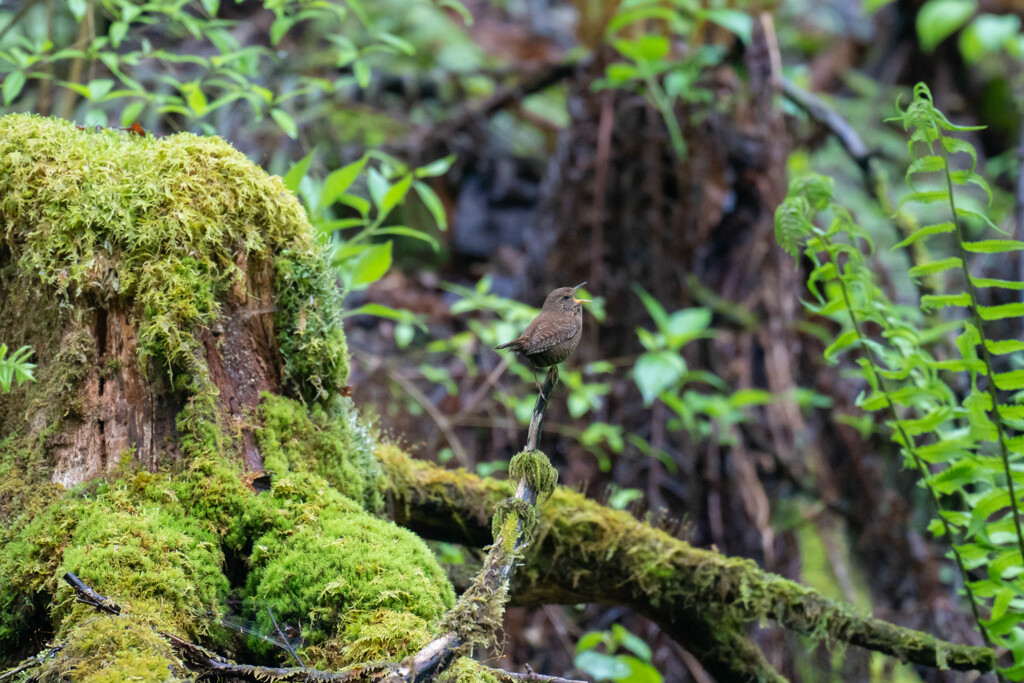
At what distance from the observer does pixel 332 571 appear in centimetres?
177

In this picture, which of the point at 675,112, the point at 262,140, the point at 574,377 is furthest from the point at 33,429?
the point at 262,140

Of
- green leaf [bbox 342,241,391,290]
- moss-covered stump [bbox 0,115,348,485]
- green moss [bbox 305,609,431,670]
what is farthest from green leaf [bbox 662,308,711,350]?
green moss [bbox 305,609,431,670]

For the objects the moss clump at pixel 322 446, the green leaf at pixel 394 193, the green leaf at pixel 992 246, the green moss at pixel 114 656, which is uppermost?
the green leaf at pixel 992 246

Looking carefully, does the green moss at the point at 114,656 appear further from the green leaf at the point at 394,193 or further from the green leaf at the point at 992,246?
the green leaf at the point at 992,246

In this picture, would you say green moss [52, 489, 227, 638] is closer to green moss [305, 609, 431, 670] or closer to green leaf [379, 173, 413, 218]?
green moss [305, 609, 431, 670]

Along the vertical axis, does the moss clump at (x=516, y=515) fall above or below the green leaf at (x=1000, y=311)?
below

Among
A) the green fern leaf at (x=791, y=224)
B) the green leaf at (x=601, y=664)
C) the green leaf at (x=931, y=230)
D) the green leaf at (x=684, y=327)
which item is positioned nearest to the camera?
the green leaf at (x=931, y=230)

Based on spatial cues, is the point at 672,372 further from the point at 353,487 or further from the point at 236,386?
the point at 236,386

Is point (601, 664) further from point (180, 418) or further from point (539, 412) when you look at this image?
point (180, 418)

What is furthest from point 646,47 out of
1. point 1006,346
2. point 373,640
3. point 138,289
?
point 373,640

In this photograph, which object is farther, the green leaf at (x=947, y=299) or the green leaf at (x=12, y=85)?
the green leaf at (x=12, y=85)

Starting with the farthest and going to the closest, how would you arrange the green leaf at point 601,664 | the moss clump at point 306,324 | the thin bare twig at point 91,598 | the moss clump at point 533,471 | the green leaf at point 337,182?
the green leaf at point 601,664 < the green leaf at point 337,182 < the moss clump at point 306,324 < the moss clump at point 533,471 < the thin bare twig at point 91,598

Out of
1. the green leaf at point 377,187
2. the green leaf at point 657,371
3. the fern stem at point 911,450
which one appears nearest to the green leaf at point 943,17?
the green leaf at point 657,371

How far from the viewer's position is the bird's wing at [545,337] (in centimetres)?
188
